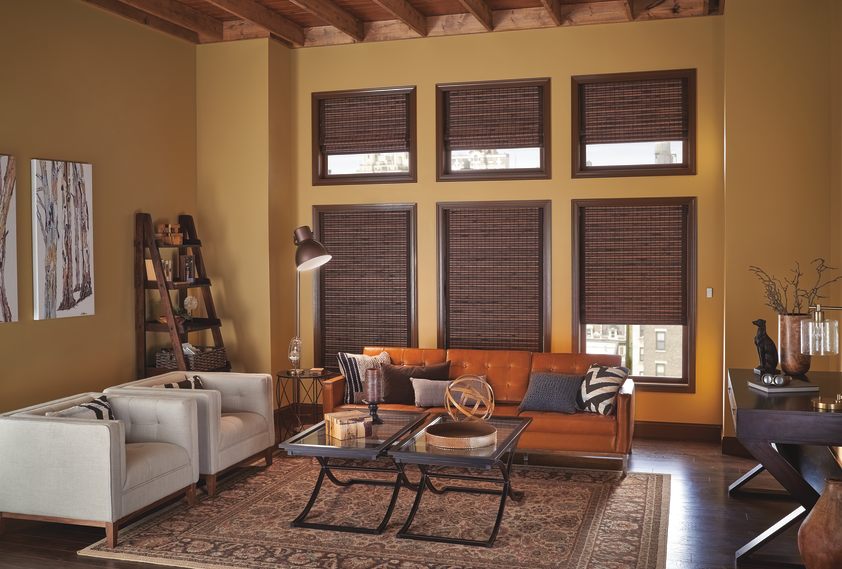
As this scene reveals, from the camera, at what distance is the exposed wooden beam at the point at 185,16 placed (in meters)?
5.94

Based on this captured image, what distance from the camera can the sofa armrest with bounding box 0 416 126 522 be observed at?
4.04m

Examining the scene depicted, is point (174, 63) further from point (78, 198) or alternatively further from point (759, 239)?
point (759, 239)

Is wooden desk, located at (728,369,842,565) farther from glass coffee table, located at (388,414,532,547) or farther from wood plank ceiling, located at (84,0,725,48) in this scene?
wood plank ceiling, located at (84,0,725,48)

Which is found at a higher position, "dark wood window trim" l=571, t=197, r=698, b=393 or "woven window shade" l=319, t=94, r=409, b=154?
"woven window shade" l=319, t=94, r=409, b=154

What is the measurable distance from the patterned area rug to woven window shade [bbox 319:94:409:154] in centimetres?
318

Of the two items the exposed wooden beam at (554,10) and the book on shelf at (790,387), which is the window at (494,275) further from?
the book on shelf at (790,387)

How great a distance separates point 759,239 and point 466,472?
9.64ft

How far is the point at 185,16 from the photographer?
6.41 metres

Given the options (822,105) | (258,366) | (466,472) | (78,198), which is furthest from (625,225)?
(78,198)

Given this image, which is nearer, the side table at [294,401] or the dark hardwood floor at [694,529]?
the dark hardwood floor at [694,529]

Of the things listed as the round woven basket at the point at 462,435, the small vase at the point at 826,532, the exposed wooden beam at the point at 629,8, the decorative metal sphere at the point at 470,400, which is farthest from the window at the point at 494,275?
the small vase at the point at 826,532

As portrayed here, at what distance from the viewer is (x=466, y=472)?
5379 millimetres

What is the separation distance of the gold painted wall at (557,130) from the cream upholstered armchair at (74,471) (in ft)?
10.0

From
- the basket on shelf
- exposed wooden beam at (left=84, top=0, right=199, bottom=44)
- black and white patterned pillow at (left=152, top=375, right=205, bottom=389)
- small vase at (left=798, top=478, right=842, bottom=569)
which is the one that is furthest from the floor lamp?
small vase at (left=798, top=478, right=842, bottom=569)
